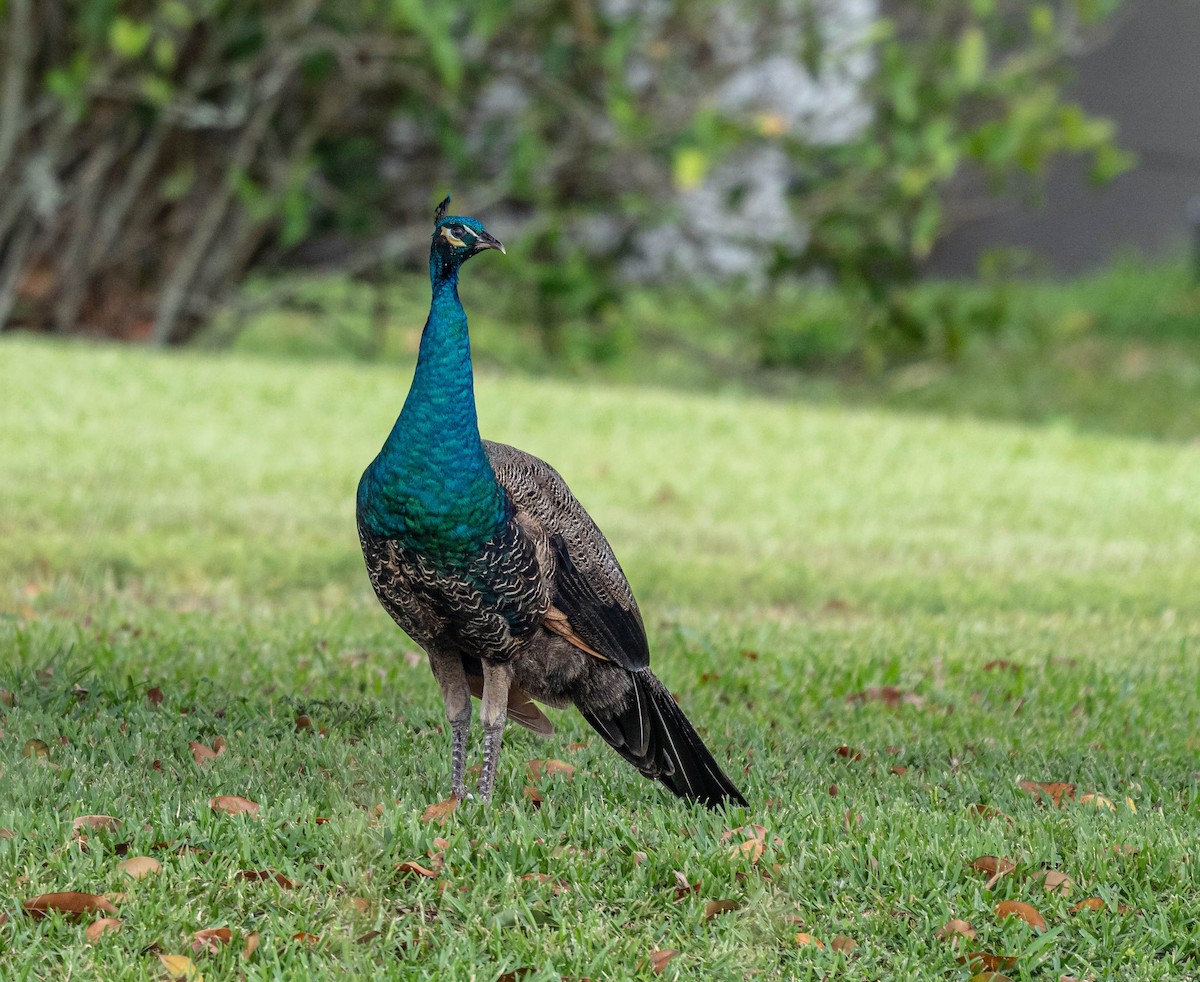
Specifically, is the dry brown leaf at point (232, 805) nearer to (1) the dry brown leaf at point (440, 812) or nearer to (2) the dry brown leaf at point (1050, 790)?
(1) the dry brown leaf at point (440, 812)

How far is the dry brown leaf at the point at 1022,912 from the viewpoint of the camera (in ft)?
12.9

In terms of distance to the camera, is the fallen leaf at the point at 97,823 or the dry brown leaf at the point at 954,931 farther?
the fallen leaf at the point at 97,823

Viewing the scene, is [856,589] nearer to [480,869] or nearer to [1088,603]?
[1088,603]

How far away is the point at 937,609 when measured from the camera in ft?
26.0

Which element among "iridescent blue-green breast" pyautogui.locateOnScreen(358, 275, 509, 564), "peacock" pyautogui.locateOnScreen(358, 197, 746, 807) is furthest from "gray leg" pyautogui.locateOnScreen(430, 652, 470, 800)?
"iridescent blue-green breast" pyautogui.locateOnScreen(358, 275, 509, 564)

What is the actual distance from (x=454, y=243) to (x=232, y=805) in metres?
1.54

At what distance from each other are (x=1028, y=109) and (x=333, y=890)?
365 inches

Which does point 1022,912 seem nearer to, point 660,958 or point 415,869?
point 660,958

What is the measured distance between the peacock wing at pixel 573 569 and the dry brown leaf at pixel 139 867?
1.15 m

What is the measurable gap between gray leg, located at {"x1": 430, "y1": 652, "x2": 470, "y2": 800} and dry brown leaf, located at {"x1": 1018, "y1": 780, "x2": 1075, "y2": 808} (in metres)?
1.68

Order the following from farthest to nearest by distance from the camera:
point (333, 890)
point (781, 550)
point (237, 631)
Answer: point (781, 550)
point (237, 631)
point (333, 890)

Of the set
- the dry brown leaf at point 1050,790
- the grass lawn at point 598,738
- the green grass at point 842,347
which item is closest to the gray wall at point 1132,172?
the green grass at point 842,347

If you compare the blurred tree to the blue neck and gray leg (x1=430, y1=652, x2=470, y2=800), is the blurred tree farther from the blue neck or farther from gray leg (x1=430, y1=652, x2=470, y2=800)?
the blue neck

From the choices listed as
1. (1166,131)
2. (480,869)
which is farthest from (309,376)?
(1166,131)
